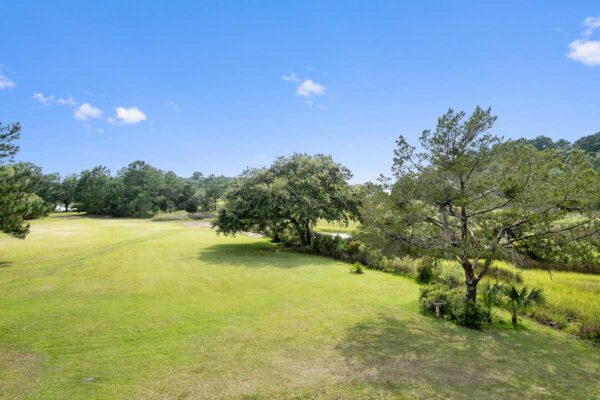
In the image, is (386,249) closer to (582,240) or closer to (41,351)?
(582,240)

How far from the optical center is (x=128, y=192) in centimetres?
6950

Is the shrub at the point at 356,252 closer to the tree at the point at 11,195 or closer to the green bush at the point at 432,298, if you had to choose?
the green bush at the point at 432,298

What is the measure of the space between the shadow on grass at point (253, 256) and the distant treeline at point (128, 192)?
42.4 m

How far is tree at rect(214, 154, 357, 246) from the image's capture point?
2314 centimetres

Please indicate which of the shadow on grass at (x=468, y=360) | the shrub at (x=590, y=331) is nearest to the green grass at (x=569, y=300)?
the shrub at (x=590, y=331)

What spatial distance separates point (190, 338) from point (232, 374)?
7.68 ft

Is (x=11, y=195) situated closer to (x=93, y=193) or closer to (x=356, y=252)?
(x=356, y=252)

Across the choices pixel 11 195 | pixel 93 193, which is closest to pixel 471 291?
pixel 11 195

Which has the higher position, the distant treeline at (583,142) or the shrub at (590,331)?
the distant treeline at (583,142)

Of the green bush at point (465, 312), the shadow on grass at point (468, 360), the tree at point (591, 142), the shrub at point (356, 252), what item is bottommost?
the shadow on grass at point (468, 360)

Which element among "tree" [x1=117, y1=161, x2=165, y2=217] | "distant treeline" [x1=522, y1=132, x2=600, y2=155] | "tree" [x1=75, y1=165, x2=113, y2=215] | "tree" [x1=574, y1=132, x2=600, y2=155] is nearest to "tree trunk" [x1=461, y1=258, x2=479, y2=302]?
"distant treeline" [x1=522, y1=132, x2=600, y2=155]

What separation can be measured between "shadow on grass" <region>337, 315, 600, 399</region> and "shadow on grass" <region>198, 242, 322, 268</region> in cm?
1015

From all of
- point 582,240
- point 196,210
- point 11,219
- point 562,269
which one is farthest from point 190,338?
point 196,210

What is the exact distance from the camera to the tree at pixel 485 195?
31.3 feet
